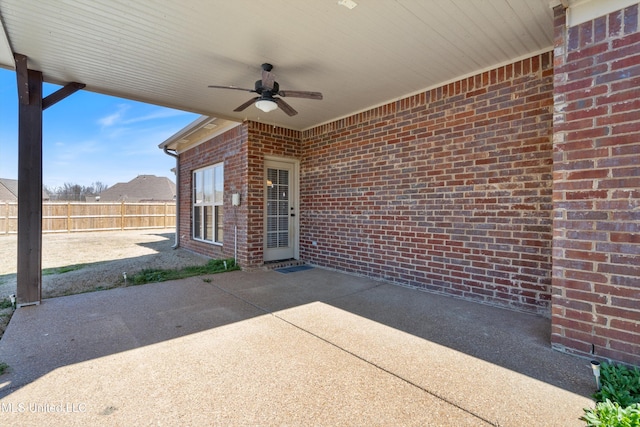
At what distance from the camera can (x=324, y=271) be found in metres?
5.48

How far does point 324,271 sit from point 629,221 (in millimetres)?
4154

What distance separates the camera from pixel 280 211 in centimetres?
620

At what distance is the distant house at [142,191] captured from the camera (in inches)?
1064

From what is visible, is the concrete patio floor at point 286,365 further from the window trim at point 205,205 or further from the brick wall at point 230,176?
the window trim at point 205,205

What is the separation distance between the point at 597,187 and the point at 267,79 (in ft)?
10.6

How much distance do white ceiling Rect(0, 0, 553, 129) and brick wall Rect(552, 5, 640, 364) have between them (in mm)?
606

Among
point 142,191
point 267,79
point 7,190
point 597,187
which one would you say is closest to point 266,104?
point 267,79

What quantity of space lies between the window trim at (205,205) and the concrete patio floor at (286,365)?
354cm

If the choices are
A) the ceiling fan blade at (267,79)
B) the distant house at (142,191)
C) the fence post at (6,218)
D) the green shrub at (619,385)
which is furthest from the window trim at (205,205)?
the distant house at (142,191)

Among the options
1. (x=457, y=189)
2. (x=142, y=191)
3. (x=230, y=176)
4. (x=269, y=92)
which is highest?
(x=142, y=191)

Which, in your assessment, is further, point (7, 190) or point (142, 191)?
point (142, 191)

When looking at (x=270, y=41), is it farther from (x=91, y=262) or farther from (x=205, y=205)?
(x=91, y=262)

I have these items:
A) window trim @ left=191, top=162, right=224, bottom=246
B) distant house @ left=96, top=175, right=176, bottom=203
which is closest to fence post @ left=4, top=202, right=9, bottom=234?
window trim @ left=191, top=162, right=224, bottom=246

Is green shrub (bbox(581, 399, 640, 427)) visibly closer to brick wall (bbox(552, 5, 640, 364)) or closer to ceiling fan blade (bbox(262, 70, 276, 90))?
brick wall (bbox(552, 5, 640, 364))
